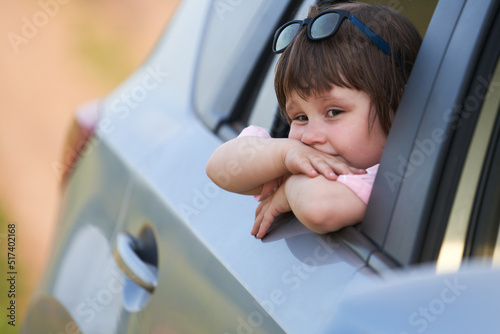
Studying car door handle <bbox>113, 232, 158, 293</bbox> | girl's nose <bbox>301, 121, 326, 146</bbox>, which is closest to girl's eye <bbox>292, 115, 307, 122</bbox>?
girl's nose <bbox>301, 121, 326, 146</bbox>

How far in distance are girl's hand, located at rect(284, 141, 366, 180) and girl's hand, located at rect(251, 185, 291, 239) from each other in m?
0.07

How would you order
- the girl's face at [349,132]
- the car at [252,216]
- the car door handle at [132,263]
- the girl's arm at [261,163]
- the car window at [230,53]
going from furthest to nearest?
the car window at [230,53], the car door handle at [132,263], the girl's face at [349,132], the girl's arm at [261,163], the car at [252,216]

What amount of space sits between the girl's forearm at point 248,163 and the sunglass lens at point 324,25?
10.7 inches

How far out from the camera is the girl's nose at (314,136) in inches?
66.5

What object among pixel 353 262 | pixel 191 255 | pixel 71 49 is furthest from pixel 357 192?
pixel 71 49

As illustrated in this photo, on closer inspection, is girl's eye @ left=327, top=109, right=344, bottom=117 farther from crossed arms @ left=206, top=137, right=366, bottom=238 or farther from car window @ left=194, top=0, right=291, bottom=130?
car window @ left=194, top=0, right=291, bottom=130

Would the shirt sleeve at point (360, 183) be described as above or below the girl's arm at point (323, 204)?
above

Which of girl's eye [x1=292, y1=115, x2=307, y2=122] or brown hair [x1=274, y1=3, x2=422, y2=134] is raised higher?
brown hair [x1=274, y1=3, x2=422, y2=134]

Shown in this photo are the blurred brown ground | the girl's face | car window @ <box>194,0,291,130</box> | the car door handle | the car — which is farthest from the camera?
the blurred brown ground

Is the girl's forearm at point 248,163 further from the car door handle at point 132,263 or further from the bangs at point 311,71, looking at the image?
the car door handle at point 132,263

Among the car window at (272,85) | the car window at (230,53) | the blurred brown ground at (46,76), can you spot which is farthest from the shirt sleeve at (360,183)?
the blurred brown ground at (46,76)

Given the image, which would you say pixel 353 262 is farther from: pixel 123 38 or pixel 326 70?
pixel 123 38

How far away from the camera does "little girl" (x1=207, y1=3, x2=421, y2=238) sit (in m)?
1.63

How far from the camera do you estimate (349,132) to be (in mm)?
1685
